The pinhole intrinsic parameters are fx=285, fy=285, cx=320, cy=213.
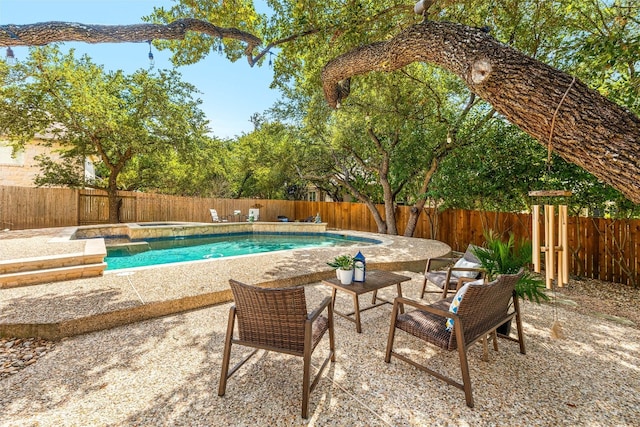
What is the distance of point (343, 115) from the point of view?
8.77 meters

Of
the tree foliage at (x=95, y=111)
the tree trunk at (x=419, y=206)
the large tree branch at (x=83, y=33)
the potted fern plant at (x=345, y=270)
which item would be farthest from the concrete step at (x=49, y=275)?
the tree trunk at (x=419, y=206)

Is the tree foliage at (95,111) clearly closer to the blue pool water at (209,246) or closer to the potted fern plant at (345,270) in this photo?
the blue pool water at (209,246)

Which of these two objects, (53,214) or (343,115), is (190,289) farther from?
(53,214)

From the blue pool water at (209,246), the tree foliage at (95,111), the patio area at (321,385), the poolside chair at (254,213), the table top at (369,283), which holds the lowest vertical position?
the patio area at (321,385)

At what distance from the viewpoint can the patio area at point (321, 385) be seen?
6.07ft

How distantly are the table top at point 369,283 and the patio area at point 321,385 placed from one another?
465 millimetres

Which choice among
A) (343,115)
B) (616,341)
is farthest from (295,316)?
(343,115)

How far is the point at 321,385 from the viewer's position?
2.17m

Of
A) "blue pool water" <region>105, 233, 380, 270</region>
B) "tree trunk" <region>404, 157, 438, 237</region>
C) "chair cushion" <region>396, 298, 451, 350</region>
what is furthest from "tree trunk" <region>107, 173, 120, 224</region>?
"chair cushion" <region>396, 298, 451, 350</region>

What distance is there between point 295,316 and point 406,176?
8059 millimetres

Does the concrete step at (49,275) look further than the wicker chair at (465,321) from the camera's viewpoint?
Yes

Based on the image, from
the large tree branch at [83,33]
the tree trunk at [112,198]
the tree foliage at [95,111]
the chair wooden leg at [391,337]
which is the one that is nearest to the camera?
the chair wooden leg at [391,337]

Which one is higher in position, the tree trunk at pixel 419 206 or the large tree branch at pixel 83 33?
the large tree branch at pixel 83 33

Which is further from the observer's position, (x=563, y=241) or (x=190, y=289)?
(x=190, y=289)
